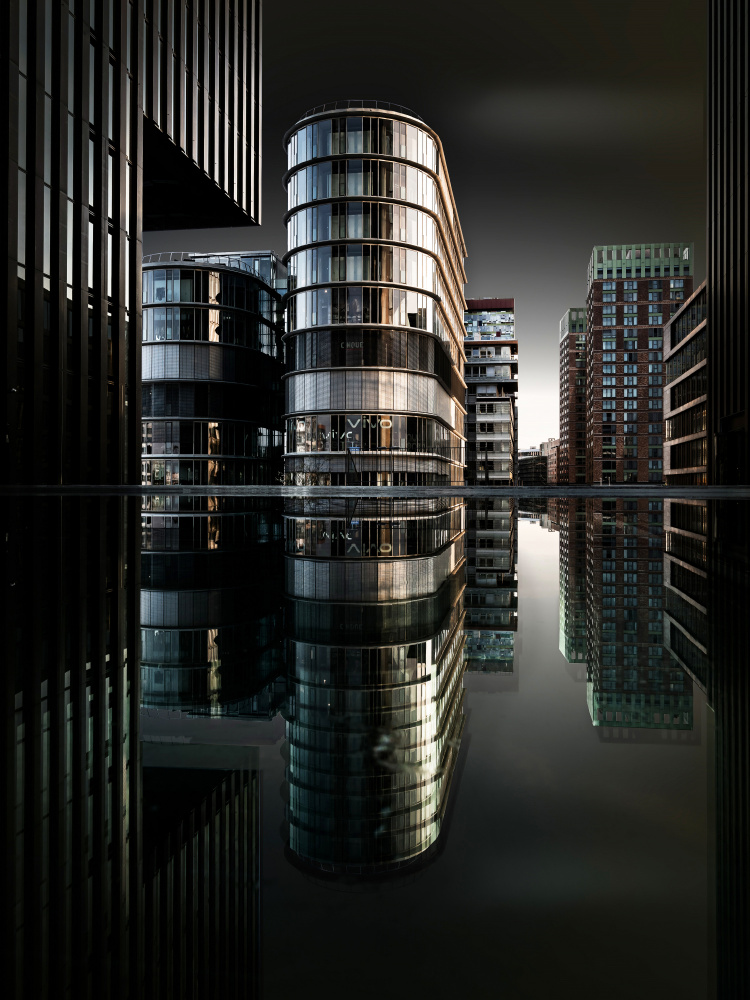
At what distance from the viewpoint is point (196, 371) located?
5603 cm

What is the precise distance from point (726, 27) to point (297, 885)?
60.2 metres

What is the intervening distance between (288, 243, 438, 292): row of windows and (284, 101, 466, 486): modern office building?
7cm

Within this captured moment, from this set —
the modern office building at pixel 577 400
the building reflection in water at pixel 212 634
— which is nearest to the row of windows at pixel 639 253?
the modern office building at pixel 577 400

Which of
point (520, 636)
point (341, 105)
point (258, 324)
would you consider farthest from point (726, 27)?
point (520, 636)

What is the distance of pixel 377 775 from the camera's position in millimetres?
1441

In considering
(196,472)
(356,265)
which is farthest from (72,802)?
(196,472)

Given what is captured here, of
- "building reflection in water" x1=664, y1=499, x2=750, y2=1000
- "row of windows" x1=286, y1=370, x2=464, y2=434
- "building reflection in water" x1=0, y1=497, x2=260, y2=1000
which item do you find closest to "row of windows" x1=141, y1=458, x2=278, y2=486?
"row of windows" x1=286, y1=370, x2=464, y2=434

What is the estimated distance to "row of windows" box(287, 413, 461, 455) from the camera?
48.0 m

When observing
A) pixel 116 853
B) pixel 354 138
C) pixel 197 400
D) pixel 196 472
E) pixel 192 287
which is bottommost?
pixel 116 853

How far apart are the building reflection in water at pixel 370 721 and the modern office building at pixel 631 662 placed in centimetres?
44

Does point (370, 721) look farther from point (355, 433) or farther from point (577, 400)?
point (577, 400)

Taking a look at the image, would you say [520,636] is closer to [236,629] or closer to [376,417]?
[236,629]

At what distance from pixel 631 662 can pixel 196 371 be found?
187 ft

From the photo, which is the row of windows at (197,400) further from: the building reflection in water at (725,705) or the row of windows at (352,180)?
the building reflection in water at (725,705)
